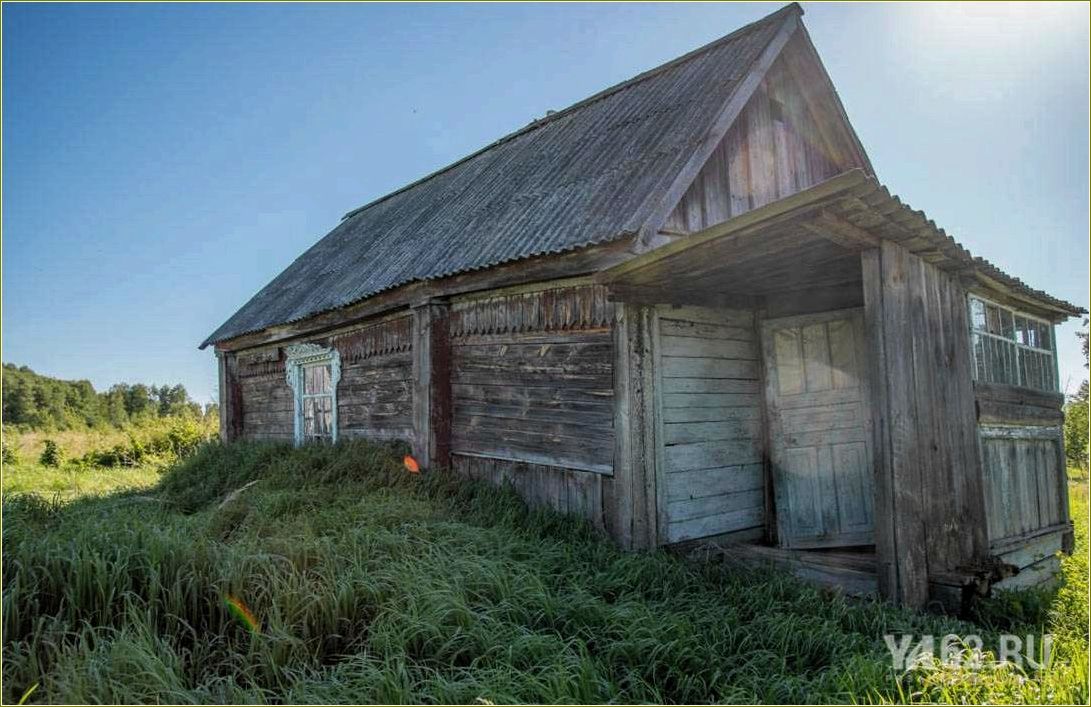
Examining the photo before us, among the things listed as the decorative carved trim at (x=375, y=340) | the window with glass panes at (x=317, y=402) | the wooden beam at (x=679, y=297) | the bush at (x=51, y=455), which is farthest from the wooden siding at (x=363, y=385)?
the bush at (x=51, y=455)

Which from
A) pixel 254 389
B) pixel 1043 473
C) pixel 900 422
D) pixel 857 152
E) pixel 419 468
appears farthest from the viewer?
pixel 254 389

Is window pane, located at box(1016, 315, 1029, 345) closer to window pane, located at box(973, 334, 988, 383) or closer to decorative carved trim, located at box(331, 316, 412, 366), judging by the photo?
window pane, located at box(973, 334, 988, 383)

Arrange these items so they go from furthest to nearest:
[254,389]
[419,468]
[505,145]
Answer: [254,389], [505,145], [419,468]

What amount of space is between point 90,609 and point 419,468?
4424mm

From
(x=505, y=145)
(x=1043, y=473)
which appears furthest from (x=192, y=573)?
(x=505, y=145)

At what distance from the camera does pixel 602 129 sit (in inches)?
351

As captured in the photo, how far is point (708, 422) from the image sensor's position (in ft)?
21.6

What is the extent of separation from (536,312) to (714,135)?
103 inches

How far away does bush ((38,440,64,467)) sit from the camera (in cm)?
1706

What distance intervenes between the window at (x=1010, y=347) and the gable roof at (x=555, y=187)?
3.36 meters

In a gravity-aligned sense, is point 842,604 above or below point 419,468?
below

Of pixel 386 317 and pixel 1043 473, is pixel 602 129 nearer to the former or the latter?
pixel 386 317

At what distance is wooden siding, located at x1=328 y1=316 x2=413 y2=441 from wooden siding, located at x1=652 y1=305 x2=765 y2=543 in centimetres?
373

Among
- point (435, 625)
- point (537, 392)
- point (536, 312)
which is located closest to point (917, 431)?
point (537, 392)
